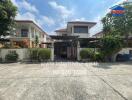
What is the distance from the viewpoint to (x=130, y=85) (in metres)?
7.39

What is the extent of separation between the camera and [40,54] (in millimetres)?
18188

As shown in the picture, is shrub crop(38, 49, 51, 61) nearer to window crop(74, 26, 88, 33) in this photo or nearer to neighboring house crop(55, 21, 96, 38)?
neighboring house crop(55, 21, 96, 38)

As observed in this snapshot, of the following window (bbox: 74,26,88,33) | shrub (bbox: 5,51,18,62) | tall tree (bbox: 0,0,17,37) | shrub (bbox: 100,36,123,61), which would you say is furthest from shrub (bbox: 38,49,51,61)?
window (bbox: 74,26,88,33)

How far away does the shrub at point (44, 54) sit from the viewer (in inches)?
A: 715

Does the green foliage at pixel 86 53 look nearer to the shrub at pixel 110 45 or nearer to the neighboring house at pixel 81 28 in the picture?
the shrub at pixel 110 45

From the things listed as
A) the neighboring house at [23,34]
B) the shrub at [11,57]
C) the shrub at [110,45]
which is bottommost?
the shrub at [11,57]

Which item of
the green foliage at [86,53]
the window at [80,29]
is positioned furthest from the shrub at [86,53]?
the window at [80,29]

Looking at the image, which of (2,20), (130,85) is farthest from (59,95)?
(2,20)

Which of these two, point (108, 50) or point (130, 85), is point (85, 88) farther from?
point (108, 50)

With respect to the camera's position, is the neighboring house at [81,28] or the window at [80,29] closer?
the neighboring house at [81,28]

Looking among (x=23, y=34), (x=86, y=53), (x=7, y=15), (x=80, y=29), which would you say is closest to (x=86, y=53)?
(x=86, y=53)

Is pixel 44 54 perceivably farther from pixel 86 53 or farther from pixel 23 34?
pixel 23 34

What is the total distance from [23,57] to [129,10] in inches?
603

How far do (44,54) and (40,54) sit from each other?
18.1 inches
